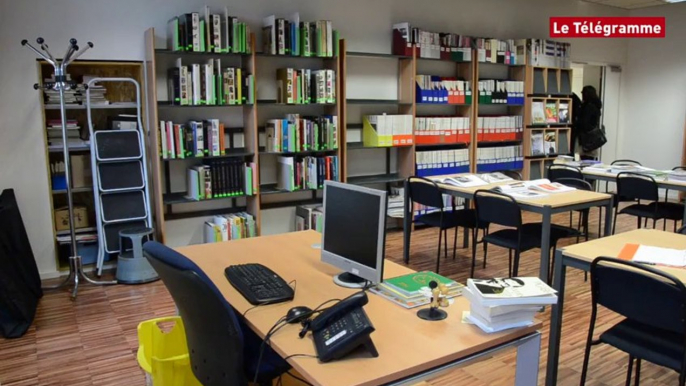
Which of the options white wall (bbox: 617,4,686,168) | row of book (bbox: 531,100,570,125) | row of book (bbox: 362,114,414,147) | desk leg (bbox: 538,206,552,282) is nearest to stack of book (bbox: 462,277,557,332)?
desk leg (bbox: 538,206,552,282)

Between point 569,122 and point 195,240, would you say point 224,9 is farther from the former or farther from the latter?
point 569,122

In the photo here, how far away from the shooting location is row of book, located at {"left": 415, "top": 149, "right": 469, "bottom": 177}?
6.14 meters

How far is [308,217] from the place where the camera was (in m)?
5.33

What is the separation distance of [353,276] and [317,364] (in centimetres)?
74

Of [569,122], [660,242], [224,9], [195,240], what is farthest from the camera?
[569,122]

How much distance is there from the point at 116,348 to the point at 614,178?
468 centimetres

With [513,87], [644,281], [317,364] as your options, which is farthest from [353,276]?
[513,87]

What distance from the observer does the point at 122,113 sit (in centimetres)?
489

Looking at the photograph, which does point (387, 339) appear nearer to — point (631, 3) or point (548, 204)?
point (548, 204)

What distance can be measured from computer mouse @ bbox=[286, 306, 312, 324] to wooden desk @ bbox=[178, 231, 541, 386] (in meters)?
0.03

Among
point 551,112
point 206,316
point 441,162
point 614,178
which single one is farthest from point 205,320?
point 551,112

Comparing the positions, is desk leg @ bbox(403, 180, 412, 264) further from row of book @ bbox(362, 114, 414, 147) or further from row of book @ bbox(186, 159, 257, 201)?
row of book @ bbox(186, 159, 257, 201)

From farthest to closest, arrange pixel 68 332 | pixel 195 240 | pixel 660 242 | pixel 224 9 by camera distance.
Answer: pixel 195 240
pixel 224 9
pixel 68 332
pixel 660 242

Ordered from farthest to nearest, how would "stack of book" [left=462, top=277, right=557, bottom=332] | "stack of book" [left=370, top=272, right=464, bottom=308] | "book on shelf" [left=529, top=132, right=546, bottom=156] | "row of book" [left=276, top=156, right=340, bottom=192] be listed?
"book on shelf" [left=529, top=132, right=546, bottom=156], "row of book" [left=276, top=156, right=340, bottom=192], "stack of book" [left=370, top=272, right=464, bottom=308], "stack of book" [left=462, top=277, right=557, bottom=332]
